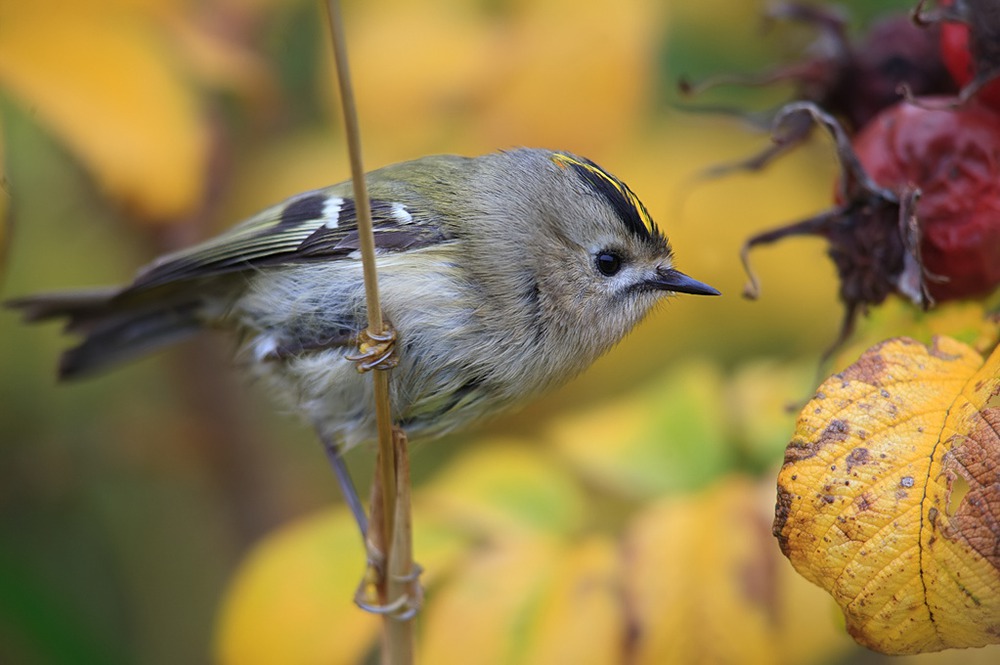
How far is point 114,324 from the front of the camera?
6.66 ft

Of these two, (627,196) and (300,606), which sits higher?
(627,196)

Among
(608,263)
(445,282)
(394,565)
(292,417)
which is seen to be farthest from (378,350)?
(292,417)

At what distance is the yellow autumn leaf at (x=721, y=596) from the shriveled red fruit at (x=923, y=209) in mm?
380

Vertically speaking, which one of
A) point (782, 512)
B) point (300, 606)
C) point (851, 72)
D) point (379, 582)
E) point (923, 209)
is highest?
point (851, 72)

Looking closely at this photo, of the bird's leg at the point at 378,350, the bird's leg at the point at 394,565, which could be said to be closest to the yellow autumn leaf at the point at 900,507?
the bird's leg at the point at 394,565

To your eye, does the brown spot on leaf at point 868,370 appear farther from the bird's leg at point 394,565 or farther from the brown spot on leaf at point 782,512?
the bird's leg at point 394,565

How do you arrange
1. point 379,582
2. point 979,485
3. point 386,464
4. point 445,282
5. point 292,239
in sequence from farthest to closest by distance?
point 292,239
point 445,282
point 379,582
point 386,464
point 979,485

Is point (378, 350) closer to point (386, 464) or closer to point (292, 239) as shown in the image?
Answer: point (386, 464)

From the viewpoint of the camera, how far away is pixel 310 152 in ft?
6.78

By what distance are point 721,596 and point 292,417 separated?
0.91 metres

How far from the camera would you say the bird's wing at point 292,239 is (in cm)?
173

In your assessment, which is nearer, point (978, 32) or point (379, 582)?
point (978, 32)

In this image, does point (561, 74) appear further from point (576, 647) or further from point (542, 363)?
point (576, 647)

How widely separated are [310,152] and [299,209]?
28 centimetres
